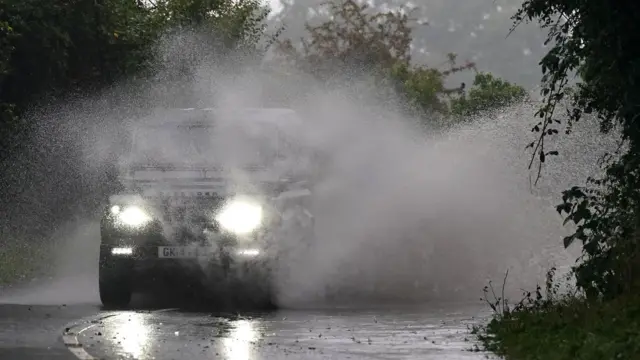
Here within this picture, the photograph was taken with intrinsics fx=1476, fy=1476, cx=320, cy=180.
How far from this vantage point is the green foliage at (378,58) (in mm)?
71000

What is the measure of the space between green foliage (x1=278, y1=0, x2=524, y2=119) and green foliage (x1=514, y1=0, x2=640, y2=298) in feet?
173

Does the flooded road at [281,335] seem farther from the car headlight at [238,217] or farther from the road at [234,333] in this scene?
the car headlight at [238,217]

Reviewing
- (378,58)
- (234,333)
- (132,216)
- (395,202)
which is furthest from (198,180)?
(378,58)

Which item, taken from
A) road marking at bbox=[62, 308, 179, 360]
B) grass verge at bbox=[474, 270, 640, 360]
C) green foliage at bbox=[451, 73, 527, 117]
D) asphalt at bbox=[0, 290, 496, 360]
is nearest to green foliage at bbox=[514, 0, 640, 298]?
grass verge at bbox=[474, 270, 640, 360]

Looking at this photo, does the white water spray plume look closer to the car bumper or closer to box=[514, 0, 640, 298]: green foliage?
the car bumper

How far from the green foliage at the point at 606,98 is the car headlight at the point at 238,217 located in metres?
4.52

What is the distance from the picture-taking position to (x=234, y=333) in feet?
49.5

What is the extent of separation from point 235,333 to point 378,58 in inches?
2344

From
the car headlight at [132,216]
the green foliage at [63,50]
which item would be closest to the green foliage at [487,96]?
the green foliage at [63,50]

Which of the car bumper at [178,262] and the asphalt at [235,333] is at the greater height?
the car bumper at [178,262]

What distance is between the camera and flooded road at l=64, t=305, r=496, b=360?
13.0 m

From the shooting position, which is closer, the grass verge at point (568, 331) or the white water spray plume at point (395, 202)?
the grass verge at point (568, 331)

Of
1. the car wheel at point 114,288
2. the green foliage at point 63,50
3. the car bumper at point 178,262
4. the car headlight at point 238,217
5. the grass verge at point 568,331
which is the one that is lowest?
the grass verge at point 568,331

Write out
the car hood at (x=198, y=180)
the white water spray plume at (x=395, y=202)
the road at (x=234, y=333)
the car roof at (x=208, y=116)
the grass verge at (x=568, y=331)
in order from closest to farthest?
the grass verge at (x=568, y=331)
the road at (x=234, y=333)
the car hood at (x=198, y=180)
the car roof at (x=208, y=116)
the white water spray plume at (x=395, y=202)
